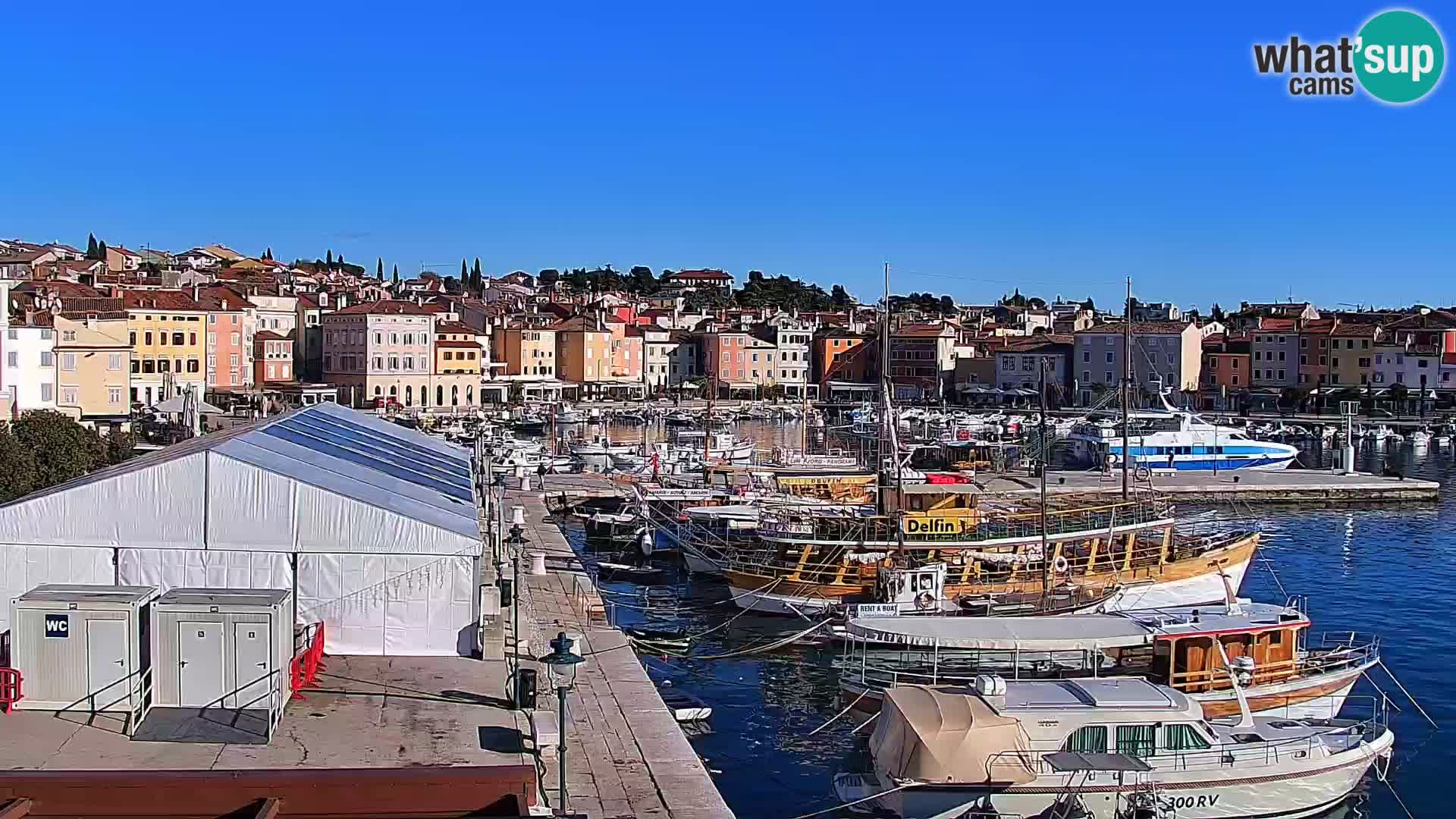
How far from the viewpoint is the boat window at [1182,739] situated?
13227 mm

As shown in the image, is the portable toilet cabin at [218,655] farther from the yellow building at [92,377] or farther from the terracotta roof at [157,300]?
the terracotta roof at [157,300]

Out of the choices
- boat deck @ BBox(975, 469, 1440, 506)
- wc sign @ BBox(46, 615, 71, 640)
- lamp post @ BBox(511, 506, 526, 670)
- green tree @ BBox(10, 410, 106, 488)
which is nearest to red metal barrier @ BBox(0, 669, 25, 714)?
wc sign @ BBox(46, 615, 71, 640)

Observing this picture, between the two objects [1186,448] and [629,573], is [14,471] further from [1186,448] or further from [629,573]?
[1186,448]

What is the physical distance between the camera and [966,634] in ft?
53.6

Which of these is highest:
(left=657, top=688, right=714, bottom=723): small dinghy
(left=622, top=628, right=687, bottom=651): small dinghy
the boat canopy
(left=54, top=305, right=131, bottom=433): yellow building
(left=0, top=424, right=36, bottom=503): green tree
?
(left=54, top=305, right=131, bottom=433): yellow building

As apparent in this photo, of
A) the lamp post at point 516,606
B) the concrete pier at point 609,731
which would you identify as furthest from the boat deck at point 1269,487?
the concrete pier at point 609,731

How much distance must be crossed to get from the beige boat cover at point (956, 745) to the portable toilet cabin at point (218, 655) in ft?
16.3

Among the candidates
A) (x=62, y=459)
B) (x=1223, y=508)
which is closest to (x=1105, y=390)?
(x=1223, y=508)

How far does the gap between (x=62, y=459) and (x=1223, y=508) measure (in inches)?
1107

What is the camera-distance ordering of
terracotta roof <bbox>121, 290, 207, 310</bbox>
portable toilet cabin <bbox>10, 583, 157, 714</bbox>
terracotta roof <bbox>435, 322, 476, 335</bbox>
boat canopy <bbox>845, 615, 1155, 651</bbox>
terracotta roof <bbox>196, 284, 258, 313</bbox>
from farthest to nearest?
terracotta roof <bbox>435, 322, 476, 335</bbox>, terracotta roof <bbox>196, 284, 258, 313</bbox>, terracotta roof <bbox>121, 290, 207, 310</bbox>, boat canopy <bbox>845, 615, 1155, 651</bbox>, portable toilet cabin <bbox>10, 583, 157, 714</bbox>

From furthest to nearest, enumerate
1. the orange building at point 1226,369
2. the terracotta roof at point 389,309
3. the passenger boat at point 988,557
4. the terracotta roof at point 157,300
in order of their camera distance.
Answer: the orange building at point 1226,369
the terracotta roof at point 389,309
the terracotta roof at point 157,300
the passenger boat at point 988,557

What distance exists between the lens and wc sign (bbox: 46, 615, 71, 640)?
37.0 ft

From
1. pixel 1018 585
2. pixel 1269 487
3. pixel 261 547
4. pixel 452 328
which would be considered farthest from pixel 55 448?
pixel 452 328

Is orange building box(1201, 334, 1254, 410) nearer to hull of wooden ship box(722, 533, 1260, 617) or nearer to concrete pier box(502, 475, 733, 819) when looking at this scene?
hull of wooden ship box(722, 533, 1260, 617)
